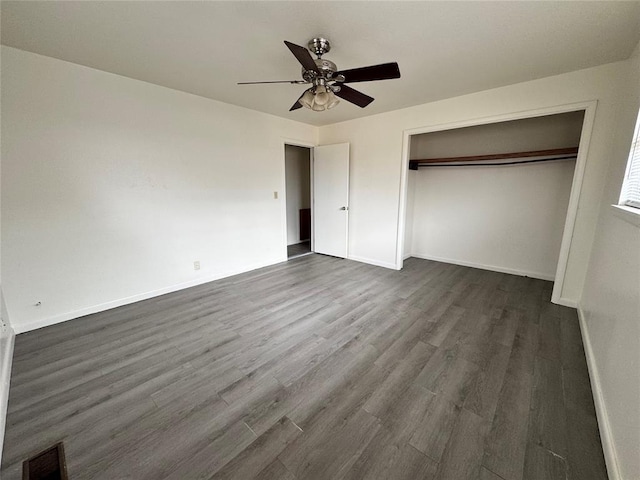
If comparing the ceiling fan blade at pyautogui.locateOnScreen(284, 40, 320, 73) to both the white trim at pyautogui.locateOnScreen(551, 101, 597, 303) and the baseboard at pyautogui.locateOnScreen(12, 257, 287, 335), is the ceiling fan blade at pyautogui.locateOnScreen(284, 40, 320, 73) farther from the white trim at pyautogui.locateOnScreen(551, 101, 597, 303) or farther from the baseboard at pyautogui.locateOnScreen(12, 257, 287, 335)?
the baseboard at pyautogui.locateOnScreen(12, 257, 287, 335)

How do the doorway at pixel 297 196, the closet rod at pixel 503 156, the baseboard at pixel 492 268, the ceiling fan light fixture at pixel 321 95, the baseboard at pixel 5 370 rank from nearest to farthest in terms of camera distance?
the baseboard at pixel 5 370
the ceiling fan light fixture at pixel 321 95
the closet rod at pixel 503 156
the baseboard at pixel 492 268
the doorway at pixel 297 196

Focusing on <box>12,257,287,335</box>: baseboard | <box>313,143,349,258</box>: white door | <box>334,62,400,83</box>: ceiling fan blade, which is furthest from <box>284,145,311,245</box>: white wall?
<box>334,62,400,83</box>: ceiling fan blade

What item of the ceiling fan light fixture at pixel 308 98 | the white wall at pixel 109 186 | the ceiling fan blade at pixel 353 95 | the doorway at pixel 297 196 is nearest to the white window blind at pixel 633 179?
the ceiling fan blade at pixel 353 95

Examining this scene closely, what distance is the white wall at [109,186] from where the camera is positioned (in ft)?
7.18

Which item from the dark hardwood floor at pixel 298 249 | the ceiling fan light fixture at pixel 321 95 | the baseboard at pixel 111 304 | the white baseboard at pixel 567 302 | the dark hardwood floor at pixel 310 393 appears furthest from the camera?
the dark hardwood floor at pixel 298 249

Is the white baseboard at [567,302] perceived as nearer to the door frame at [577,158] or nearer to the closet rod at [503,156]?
the door frame at [577,158]

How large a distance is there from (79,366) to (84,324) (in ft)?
2.47

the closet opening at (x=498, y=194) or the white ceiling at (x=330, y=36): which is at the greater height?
the white ceiling at (x=330, y=36)

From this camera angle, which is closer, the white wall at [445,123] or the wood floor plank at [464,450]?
the wood floor plank at [464,450]

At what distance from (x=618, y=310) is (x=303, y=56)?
245 centimetres

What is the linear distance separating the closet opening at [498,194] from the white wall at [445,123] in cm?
12

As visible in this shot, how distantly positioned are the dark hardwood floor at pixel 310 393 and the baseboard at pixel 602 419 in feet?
0.14

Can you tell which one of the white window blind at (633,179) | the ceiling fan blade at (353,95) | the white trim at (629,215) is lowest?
the white trim at (629,215)

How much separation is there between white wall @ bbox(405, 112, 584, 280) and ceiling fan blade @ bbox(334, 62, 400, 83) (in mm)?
2744
